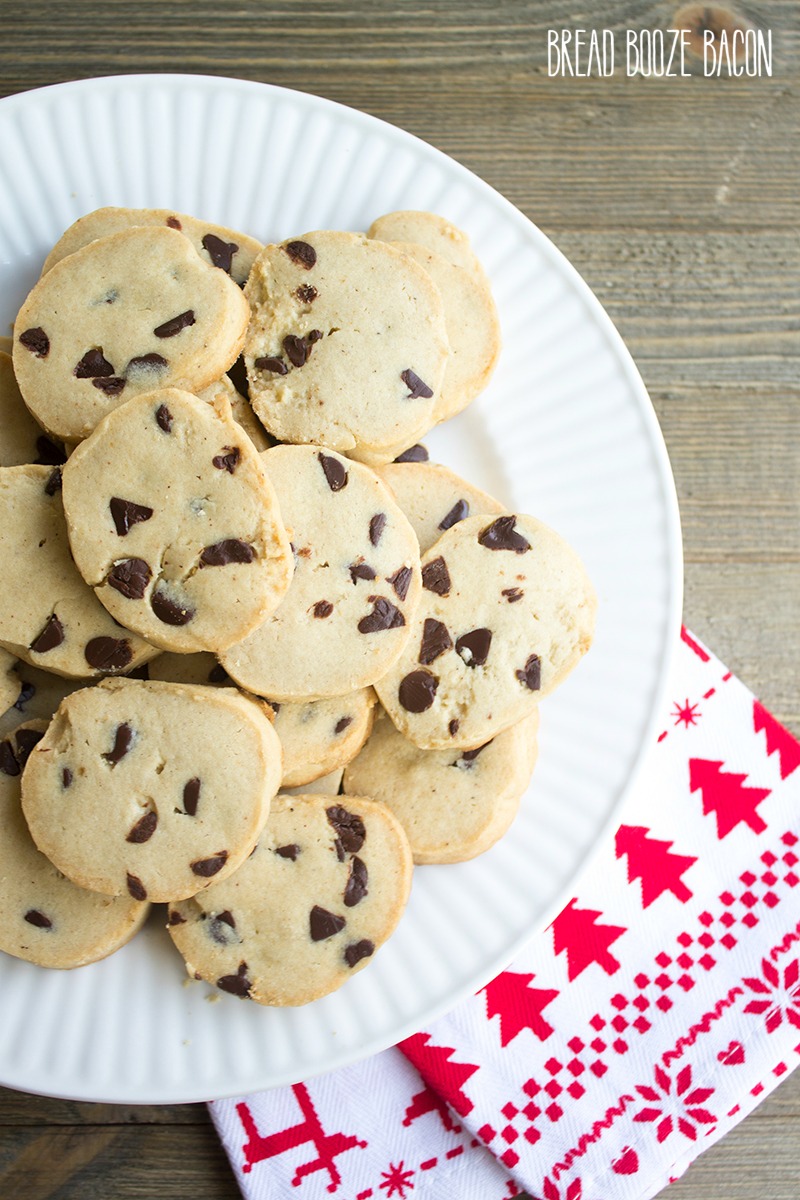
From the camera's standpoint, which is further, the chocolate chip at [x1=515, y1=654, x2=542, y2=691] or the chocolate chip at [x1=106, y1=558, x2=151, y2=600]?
the chocolate chip at [x1=515, y1=654, x2=542, y2=691]

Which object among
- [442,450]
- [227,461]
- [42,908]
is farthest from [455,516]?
[42,908]

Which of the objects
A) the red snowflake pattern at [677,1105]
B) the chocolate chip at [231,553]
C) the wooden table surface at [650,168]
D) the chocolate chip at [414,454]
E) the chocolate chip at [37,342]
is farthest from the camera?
the wooden table surface at [650,168]

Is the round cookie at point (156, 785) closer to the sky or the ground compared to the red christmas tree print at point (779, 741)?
closer to the sky

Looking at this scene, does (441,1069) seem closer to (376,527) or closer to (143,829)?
(143,829)

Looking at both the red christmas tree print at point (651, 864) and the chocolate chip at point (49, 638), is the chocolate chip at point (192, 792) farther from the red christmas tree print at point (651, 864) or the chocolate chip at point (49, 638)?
the red christmas tree print at point (651, 864)

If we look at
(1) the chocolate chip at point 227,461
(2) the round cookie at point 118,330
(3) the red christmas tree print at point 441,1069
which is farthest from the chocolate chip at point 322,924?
(2) the round cookie at point 118,330

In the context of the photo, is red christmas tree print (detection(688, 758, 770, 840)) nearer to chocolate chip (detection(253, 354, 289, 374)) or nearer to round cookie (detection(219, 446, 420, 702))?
round cookie (detection(219, 446, 420, 702))

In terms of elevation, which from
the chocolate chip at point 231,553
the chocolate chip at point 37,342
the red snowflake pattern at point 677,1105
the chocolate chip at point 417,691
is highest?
the chocolate chip at point 37,342

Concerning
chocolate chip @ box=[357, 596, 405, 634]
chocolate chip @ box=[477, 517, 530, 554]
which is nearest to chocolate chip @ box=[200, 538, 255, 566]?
chocolate chip @ box=[357, 596, 405, 634]
